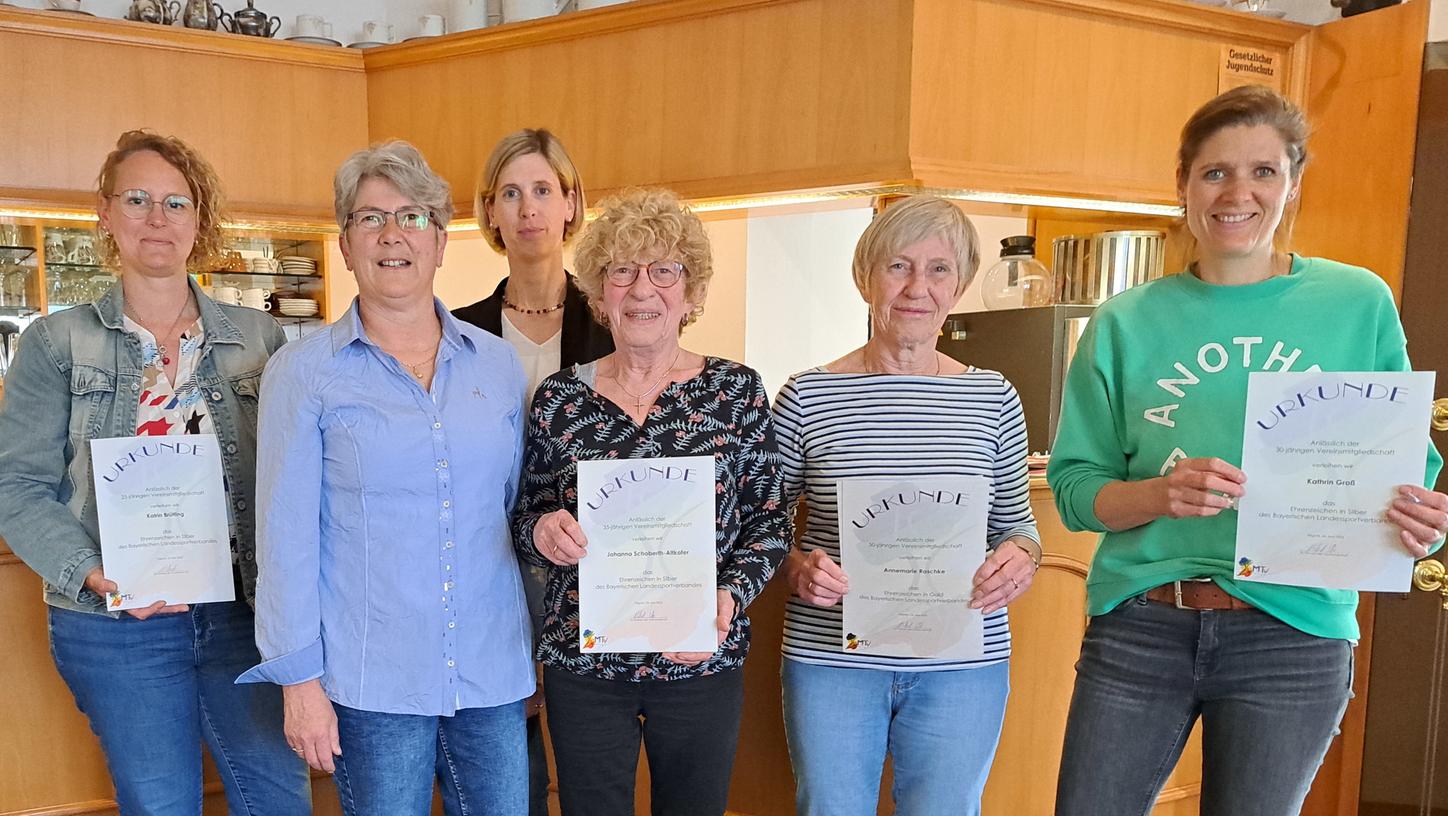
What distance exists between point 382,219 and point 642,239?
42 centimetres

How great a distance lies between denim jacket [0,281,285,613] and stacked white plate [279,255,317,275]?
12.8ft

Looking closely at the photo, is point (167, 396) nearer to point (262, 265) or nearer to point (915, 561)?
point (915, 561)

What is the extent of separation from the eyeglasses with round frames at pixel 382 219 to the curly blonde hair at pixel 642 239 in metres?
0.28

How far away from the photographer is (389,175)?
1.46 m

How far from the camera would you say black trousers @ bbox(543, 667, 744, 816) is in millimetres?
1510

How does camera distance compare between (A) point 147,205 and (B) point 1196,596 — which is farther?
(A) point 147,205

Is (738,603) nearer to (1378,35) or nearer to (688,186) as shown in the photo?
(688,186)

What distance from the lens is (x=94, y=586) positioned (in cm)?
160

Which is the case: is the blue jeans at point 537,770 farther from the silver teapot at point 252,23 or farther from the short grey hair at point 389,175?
the silver teapot at point 252,23

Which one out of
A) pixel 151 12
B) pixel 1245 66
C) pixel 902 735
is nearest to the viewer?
pixel 902 735

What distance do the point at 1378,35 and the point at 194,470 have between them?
10.7 feet

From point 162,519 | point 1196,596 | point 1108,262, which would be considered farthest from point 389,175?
point 1108,262

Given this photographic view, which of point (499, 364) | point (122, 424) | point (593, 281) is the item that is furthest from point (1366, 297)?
point (122, 424)

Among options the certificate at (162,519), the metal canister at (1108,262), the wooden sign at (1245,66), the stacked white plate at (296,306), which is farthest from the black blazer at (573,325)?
the stacked white plate at (296,306)
